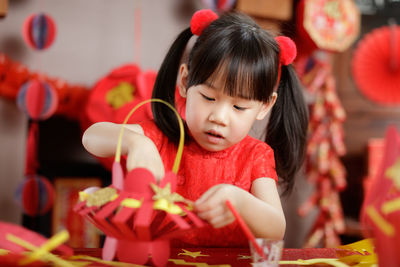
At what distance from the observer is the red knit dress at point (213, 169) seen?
3.02 ft

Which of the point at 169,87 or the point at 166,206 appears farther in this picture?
the point at 169,87

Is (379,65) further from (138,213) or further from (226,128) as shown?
(138,213)

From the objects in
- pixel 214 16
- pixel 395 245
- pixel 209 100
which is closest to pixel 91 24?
pixel 214 16

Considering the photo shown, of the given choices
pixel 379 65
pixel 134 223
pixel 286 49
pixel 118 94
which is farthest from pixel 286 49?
pixel 379 65

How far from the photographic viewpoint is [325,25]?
88.7 inches

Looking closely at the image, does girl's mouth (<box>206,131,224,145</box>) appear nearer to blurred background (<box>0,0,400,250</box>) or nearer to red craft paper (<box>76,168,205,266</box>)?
red craft paper (<box>76,168,205,266</box>)

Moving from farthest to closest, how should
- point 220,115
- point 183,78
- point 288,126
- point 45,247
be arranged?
point 288,126 → point 183,78 → point 220,115 → point 45,247

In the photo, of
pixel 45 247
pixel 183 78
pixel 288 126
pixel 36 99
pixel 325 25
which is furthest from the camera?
pixel 325 25

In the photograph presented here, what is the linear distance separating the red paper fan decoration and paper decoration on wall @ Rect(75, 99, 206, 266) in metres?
2.44

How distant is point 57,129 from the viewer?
6.42ft

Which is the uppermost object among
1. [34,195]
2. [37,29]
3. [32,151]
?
[37,29]

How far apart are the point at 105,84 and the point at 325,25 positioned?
3.71 feet

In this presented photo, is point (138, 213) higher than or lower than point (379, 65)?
lower

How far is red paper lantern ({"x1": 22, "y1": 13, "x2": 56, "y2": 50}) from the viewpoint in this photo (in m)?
1.72
